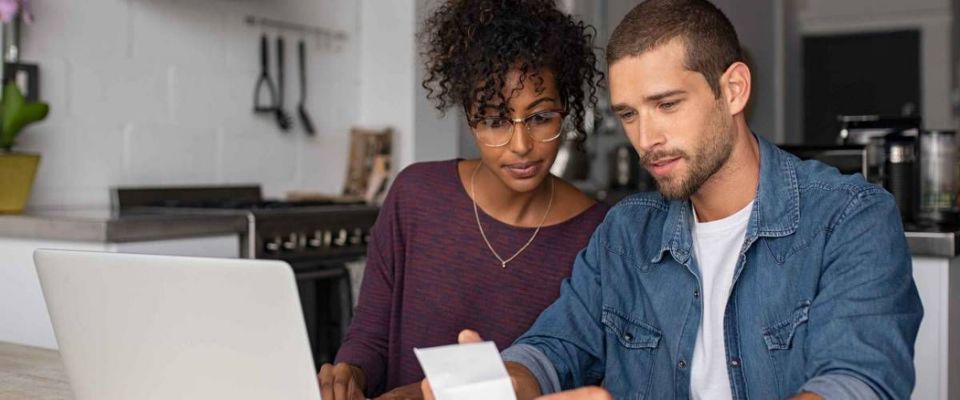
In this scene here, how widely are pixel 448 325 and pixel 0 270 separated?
47.4 inches

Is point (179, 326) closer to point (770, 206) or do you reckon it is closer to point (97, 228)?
point (770, 206)

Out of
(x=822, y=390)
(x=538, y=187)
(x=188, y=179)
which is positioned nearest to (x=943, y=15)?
(x=188, y=179)

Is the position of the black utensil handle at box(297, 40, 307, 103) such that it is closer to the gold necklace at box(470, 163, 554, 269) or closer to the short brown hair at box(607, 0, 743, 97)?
the gold necklace at box(470, 163, 554, 269)

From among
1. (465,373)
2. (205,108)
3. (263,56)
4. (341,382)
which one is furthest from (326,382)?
(263,56)

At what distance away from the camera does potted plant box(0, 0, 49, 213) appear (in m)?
2.39

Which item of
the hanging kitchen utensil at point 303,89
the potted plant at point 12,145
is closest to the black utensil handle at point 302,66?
the hanging kitchen utensil at point 303,89

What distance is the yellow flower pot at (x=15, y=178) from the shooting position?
240 cm

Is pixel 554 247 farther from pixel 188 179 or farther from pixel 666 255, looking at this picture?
pixel 188 179

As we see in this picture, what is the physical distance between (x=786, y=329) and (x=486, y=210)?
24.5 inches

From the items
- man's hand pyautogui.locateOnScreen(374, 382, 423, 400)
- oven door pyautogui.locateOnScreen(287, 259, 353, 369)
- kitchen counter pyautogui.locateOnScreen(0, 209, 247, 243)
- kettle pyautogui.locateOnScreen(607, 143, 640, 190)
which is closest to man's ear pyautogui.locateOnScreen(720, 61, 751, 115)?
man's hand pyautogui.locateOnScreen(374, 382, 423, 400)

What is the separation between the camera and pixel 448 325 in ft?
5.64

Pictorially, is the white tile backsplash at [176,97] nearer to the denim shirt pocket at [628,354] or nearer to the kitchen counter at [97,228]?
the kitchen counter at [97,228]

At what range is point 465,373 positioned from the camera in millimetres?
946

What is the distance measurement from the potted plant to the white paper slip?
1.82 metres
